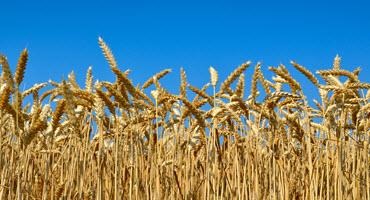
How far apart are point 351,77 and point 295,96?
1.30 feet

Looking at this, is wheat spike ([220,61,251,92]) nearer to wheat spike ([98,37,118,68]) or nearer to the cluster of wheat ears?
the cluster of wheat ears

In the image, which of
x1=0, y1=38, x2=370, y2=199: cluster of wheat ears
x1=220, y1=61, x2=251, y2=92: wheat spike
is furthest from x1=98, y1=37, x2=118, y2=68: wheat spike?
x1=220, y1=61, x2=251, y2=92: wheat spike

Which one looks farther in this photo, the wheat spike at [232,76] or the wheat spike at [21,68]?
the wheat spike at [232,76]

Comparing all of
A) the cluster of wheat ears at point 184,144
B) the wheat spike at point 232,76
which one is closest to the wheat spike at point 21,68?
the cluster of wheat ears at point 184,144

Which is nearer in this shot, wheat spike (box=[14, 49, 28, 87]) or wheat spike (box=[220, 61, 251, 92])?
wheat spike (box=[14, 49, 28, 87])

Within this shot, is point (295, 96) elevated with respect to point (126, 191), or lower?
elevated

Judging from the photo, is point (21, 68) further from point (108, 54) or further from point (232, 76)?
point (232, 76)

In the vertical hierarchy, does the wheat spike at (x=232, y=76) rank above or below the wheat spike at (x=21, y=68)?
above

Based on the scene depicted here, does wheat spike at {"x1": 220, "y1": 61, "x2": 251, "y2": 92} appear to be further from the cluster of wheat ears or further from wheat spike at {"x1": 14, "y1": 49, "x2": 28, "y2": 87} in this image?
wheat spike at {"x1": 14, "y1": 49, "x2": 28, "y2": 87}

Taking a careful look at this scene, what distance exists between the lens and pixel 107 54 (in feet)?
7.88

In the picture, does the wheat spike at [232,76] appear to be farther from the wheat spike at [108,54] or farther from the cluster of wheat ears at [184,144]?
the wheat spike at [108,54]

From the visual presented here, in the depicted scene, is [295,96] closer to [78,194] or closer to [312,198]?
[312,198]

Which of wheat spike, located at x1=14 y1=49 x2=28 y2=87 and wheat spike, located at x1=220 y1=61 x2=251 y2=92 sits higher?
wheat spike, located at x1=220 y1=61 x2=251 y2=92

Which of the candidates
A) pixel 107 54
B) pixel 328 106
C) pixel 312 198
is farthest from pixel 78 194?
pixel 328 106
